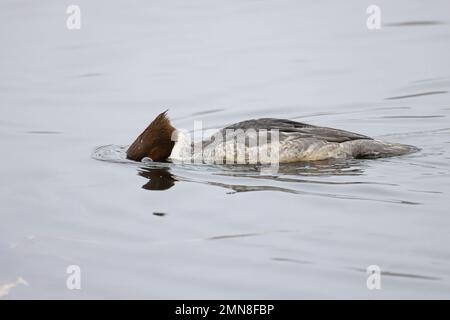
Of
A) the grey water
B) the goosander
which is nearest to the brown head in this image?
the goosander

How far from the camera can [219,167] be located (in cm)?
1109

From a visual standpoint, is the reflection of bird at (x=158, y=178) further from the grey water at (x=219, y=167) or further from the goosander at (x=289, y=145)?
the goosander at (x=289, y=145)

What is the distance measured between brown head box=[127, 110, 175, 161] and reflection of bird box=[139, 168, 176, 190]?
0.36 m

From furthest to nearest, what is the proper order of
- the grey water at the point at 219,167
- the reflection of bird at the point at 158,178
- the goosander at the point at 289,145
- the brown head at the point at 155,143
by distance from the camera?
the brown head at the point at 155,143 < the goosander at the point at 289,145 < the reflection of bird at the point at 158,178 < the grey water at the point at 219,167

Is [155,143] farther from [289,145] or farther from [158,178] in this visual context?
[289,145]

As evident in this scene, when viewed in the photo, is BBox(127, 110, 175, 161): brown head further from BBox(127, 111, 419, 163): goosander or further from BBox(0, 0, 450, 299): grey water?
BBox(0, 0, 450, 299): grey water

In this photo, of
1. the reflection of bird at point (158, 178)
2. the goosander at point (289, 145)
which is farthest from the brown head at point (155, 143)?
the reflection of bird at point (158, 178)

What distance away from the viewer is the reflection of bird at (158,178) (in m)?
10.3

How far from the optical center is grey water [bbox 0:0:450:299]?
7750 millimetres

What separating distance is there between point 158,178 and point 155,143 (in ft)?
2.73

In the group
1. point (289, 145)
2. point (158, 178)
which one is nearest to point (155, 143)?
point (158, 178)

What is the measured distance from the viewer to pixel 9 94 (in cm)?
1453

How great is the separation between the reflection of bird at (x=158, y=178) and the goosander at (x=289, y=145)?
437 mm
